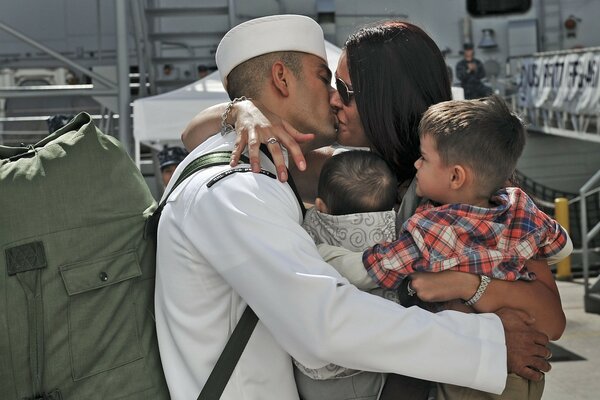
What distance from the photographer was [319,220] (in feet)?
7.58

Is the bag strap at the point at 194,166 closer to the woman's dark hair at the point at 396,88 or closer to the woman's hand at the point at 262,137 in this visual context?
the woman's hand at the point at 262,137

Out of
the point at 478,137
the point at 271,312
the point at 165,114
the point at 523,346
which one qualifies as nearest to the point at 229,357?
the point at 271,312

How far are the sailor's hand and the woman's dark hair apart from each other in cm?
57

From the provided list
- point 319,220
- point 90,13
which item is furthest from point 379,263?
point 90,13

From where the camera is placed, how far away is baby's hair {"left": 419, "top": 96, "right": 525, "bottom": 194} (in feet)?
7.23

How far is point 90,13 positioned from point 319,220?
56.9 ft

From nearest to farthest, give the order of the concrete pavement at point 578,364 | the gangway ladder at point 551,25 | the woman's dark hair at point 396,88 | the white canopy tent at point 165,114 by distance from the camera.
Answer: the woman's dark hair at point 396,88 → the concrete pavement at point 578,364 → the white canopy tent at point 165,114 → the gangway ladder at point 551,25

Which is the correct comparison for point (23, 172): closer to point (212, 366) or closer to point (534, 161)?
point (212, 366)

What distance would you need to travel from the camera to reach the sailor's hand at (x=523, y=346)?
2113 millimetres

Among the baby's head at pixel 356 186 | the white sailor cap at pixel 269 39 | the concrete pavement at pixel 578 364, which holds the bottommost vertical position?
the concrete pavement at pixel 578 364

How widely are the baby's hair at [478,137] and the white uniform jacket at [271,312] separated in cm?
37

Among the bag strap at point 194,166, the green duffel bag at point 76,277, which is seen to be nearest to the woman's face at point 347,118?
the bag strap at point 194,166

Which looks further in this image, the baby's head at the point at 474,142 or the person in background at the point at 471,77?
the person in background at the point at 471,77

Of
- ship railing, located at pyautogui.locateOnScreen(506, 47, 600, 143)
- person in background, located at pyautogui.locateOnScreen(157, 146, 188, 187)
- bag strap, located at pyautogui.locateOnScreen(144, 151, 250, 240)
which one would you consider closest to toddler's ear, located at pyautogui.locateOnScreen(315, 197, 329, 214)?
bag strap, located at pyautogui.locateOnScreen(144, 151, 250, 240)
